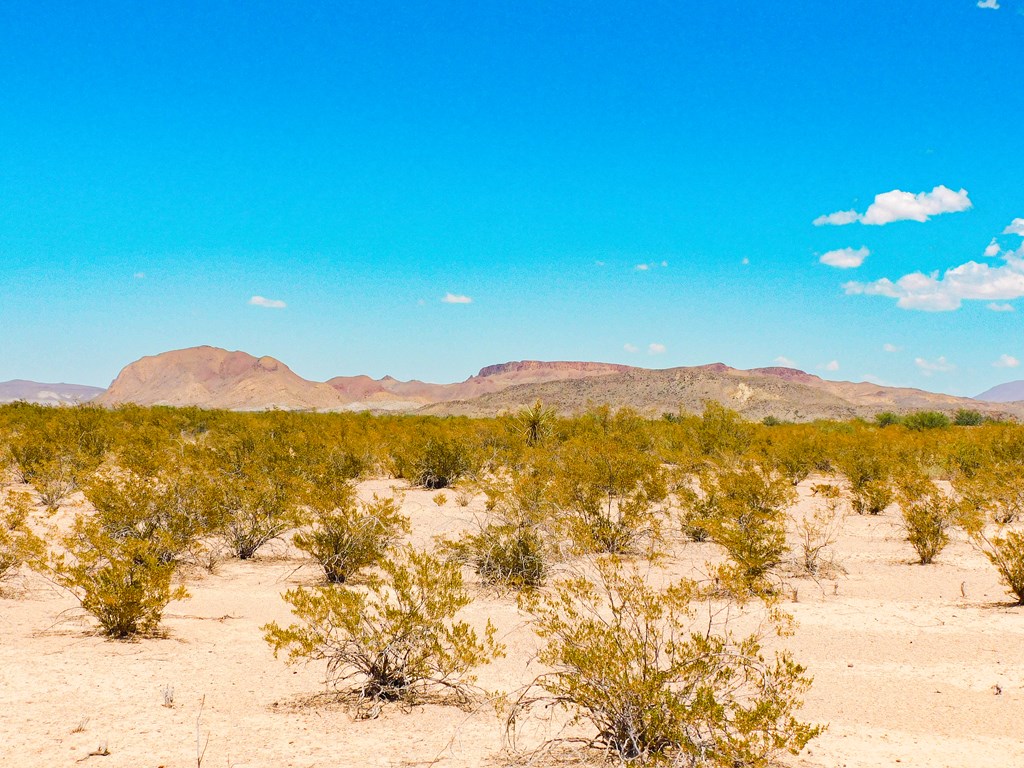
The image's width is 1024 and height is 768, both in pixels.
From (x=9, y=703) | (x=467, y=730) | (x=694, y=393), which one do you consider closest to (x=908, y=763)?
(x=467, y=730)

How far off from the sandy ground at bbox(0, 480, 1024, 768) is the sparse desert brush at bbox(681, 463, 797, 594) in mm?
763

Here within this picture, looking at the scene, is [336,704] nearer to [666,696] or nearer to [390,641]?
[390,641]

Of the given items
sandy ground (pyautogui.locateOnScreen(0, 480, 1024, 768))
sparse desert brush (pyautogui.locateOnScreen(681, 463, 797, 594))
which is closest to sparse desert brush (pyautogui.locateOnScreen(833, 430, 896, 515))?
sparse desert brush (pyautogui.locateOnScreen(681, 463, 797, 594))

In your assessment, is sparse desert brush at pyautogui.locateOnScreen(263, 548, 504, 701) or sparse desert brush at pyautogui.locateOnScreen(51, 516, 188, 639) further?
sparse desert brush at pyautogui.locateOnScreen(51, 516, 188, 639)

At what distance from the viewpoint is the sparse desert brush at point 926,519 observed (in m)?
12.5

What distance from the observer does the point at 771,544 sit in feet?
36.8

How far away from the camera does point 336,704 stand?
20.2ft

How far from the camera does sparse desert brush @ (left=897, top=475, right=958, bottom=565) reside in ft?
41.1

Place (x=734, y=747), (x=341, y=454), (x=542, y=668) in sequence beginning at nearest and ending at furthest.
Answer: (x=734, y=747) → (x=542, y=668) → (x=341, y=454)

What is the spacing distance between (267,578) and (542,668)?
564 centimetres

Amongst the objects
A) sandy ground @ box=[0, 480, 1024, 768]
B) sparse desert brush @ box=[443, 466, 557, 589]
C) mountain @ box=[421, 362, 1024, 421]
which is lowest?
sandy ground @ box=[0, 480, 1024, 768]

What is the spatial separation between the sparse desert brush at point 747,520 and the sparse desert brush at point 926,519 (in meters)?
2.01

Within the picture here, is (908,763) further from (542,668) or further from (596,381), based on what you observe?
(596,381)

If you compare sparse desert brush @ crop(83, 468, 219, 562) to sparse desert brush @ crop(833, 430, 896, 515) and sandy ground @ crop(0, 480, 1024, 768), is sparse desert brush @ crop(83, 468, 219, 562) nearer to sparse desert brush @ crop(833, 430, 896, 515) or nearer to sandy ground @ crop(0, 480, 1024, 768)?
sandy ground @ crop(0, 480, 1024, 768)
